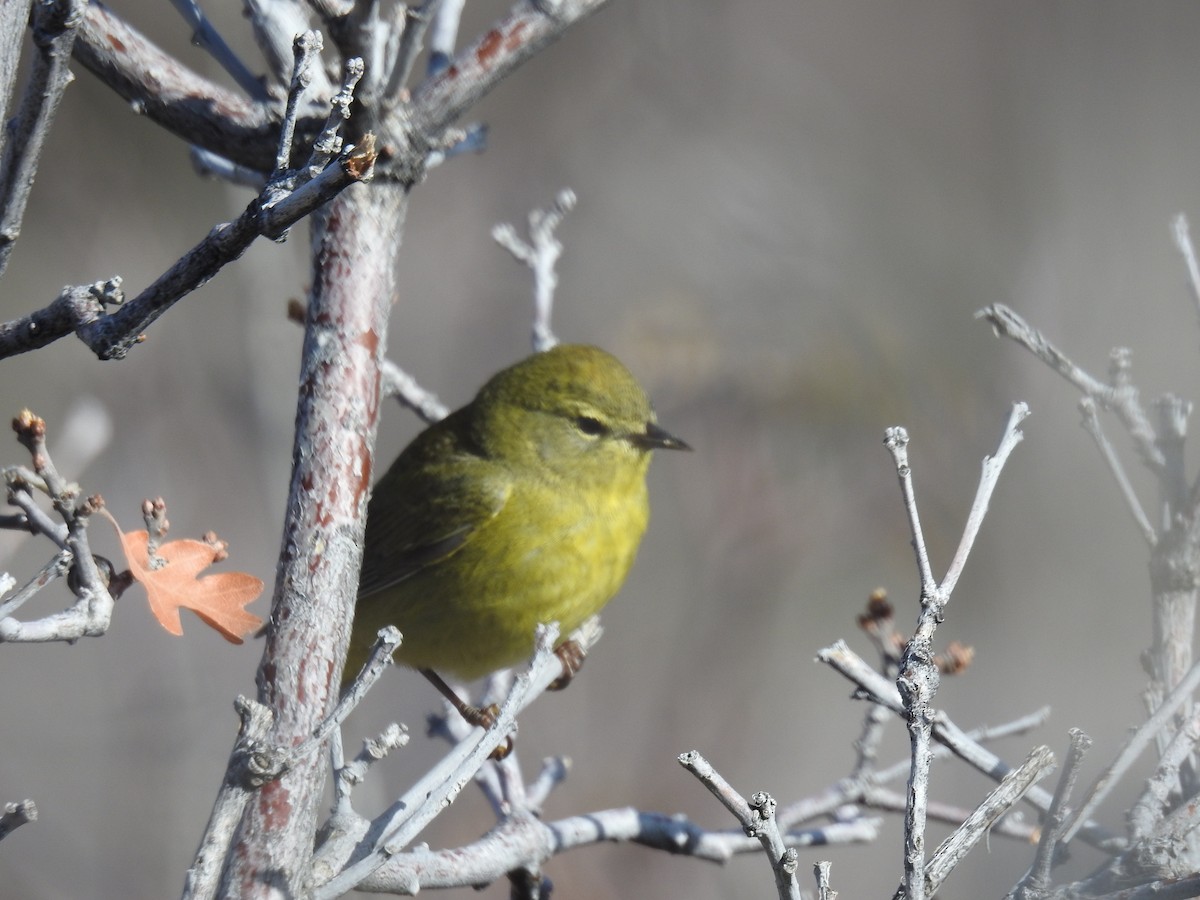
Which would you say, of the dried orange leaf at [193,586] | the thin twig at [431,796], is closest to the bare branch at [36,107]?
the dried orange leaf at [193,586]

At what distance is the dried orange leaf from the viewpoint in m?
1.72

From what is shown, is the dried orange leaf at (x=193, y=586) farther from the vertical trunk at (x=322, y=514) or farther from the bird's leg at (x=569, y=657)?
the bird's leg at (x=569, y=657)

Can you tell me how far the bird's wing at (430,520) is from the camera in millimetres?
3570

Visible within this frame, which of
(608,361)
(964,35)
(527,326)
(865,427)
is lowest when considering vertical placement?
(608,361)

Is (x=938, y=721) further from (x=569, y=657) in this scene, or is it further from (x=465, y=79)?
(x=569, y=657)

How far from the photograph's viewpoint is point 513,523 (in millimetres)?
3555

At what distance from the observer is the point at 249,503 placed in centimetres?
652

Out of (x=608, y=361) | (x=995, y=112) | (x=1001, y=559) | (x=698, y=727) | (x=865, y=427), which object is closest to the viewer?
(x=608, y=361)

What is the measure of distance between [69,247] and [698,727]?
14.1 ft

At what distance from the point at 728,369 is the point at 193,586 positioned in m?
4.36

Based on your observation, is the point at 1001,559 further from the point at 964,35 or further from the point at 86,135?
the point at 86,135

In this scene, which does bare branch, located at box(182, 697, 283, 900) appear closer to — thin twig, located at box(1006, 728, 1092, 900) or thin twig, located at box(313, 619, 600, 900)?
thin twig, located at box(313, 619, 600, 900)

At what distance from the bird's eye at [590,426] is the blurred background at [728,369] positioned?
1364 mm

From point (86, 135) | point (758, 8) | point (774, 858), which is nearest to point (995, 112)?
point (758, 8)
